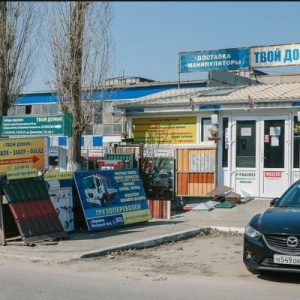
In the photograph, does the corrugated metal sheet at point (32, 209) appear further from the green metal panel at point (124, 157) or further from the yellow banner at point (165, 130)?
the yellow banner at point (165, 130)

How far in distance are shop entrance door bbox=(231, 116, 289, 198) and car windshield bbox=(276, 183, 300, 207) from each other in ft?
19.6

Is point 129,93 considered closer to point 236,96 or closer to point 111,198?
point 236,96

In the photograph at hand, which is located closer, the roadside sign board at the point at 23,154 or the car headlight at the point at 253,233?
the car headlight at the point at 253,233

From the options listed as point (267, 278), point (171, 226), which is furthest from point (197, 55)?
point (267, 278)

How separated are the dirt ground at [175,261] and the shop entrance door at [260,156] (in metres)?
4.59

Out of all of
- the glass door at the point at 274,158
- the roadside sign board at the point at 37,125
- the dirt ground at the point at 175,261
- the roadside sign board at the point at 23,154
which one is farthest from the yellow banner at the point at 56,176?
the glass door at the point at 274,158

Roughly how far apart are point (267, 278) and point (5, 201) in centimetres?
571

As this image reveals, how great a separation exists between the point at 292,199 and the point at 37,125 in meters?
7.27

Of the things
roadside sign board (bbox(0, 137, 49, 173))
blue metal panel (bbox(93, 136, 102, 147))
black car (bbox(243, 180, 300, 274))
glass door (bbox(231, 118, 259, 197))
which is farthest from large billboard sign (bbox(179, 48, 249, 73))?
black car (bbox(243, 180, 300, 274))

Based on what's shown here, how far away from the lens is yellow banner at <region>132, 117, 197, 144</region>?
1788 centimetres

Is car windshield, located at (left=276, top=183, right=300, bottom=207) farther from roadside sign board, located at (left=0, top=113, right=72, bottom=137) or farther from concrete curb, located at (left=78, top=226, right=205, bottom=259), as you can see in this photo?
roadside sign board, located at (left=0, top=113, right=72, bottom=137)

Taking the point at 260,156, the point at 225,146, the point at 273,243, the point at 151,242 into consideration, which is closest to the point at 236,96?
the point at 225,146

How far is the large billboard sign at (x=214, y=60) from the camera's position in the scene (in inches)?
1078

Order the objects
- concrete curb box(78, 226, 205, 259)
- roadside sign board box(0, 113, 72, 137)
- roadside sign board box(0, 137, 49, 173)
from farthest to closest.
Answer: roadside sign board box(0, 113, 72, 137) < roadside sign board box(0, 137, 49, 173) < concrete curb box(78, 226, 205, 259)
